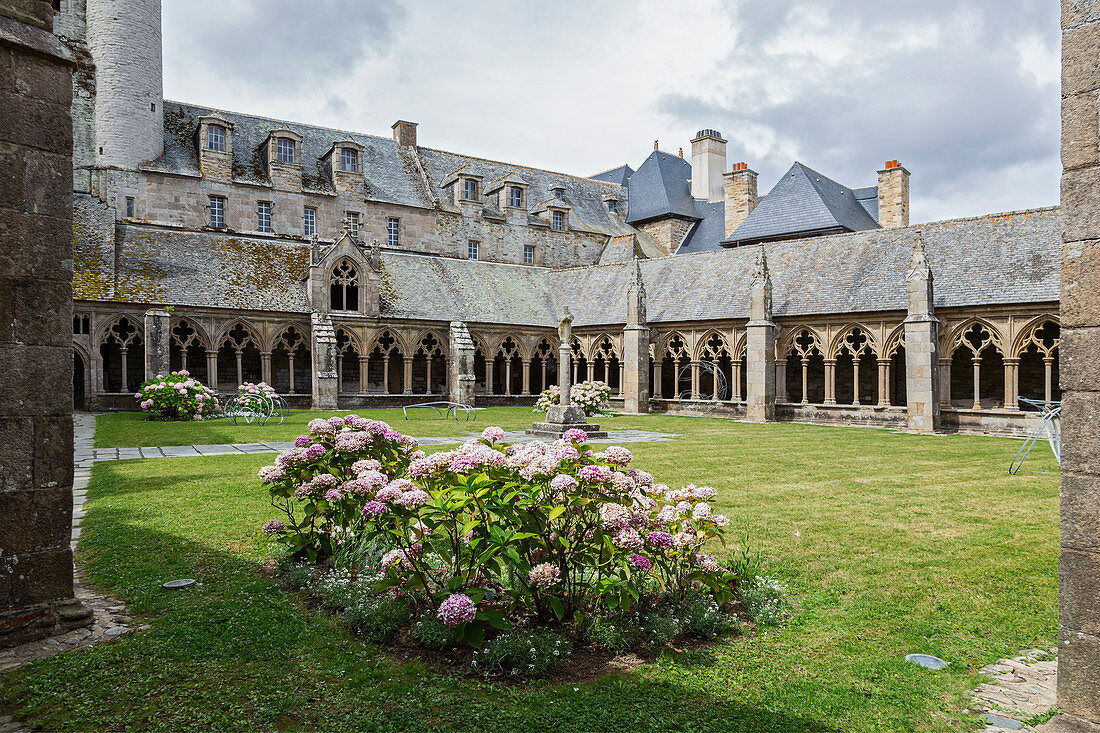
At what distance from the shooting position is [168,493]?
909cm

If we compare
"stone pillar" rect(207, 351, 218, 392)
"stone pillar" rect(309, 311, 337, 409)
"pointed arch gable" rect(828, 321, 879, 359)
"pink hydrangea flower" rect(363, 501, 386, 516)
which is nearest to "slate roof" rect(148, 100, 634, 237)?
"stone pillar" rect(207, 351, 218, 392)

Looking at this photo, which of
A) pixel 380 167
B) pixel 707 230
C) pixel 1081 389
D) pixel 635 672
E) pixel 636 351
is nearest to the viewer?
pixel 1081 389

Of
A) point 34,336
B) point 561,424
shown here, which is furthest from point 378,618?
point 561,424

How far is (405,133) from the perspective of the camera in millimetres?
39719

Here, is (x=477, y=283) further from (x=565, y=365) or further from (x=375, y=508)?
(x=375, y=508)

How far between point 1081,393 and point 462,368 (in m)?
25.6

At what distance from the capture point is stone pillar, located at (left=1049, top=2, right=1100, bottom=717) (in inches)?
132

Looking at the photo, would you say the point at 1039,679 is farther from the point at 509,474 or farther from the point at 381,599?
the point at 381,599

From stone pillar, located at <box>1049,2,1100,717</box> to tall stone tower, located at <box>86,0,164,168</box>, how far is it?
34.2m

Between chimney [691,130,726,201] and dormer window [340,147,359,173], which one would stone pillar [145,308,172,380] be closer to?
dormer window [340,147,359,173]

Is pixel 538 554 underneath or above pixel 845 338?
underneath

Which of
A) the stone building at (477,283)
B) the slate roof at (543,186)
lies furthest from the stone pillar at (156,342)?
the slate roof at (543,186)

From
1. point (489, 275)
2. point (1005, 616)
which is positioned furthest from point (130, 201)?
point (1005, 616)

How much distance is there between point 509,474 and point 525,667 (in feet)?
3.80
